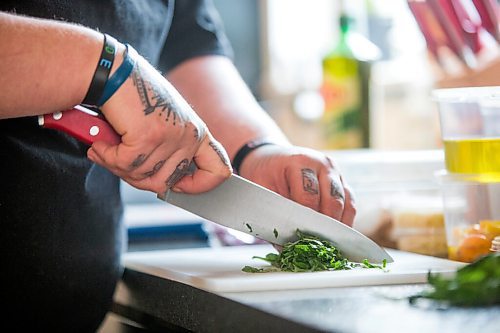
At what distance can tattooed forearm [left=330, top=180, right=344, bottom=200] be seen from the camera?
1.26 meters

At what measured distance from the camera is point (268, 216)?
120 cm

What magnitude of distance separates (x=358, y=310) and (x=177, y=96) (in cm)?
31

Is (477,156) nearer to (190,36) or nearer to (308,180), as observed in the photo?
(308,180)

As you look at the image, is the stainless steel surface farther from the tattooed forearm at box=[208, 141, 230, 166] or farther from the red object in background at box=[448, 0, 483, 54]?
the red object in background at box=[448, 0, 483, 54]

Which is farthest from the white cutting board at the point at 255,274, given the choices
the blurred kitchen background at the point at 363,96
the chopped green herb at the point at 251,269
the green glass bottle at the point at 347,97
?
the green glass bottle at the point at 347,97

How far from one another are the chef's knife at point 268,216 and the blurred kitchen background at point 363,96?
230 millimetres

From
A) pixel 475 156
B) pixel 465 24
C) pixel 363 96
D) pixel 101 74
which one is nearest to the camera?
pixel 101 74

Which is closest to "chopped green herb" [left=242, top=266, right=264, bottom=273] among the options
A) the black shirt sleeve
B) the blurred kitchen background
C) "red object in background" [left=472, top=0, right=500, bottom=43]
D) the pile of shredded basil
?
the pile of shredded basil

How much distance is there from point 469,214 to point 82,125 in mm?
491

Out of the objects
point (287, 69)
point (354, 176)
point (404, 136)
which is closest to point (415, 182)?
point (354, 176)

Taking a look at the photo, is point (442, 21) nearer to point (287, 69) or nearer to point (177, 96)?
point (177, 96)

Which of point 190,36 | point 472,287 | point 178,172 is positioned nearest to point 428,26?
point 190,36

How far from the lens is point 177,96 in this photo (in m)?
1.05

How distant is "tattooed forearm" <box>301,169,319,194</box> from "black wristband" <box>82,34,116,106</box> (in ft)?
1.16
